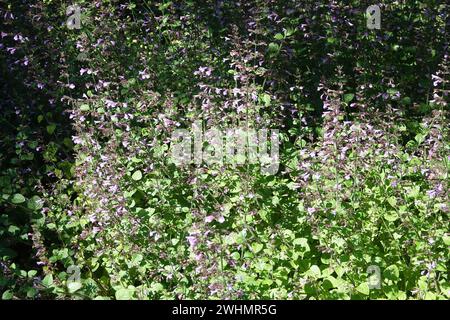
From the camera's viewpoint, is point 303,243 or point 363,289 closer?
point 363,289

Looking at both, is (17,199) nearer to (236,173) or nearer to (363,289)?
(236,173)

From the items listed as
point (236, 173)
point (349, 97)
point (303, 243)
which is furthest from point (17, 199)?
point (349, 97)

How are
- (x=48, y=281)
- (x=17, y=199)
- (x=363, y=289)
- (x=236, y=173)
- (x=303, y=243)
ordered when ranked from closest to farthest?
1. (x=363, y=289)
2. (x=48, y=281)
3. (x=303, y=243)
4. (x=236, y=173)
5. (x=17, y=199)

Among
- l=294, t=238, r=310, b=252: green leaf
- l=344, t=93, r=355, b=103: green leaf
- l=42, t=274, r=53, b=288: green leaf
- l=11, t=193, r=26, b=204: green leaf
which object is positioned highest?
l=344, t=93, r=355, b=103: green leaf

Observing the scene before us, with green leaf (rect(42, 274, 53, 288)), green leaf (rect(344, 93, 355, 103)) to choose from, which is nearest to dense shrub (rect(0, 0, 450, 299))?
green leaf (rect(42, 274, 53, 288))

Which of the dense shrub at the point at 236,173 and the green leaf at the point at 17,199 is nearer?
the dense shrub at the point at 236,173

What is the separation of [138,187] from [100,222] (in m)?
0.47

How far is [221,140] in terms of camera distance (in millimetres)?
3756

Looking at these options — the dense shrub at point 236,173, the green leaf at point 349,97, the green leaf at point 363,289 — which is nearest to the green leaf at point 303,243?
the dense shrub at point 236,173

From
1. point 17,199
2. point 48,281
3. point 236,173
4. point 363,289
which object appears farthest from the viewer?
point 17,199

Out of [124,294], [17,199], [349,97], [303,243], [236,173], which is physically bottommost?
[124,294]

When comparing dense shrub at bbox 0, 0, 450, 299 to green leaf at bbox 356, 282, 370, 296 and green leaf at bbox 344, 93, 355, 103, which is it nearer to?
green leaf at bbox 356, 282, 370, 296

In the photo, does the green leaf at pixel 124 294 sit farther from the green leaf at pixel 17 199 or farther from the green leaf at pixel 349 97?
the green leaf at pixel 349 97

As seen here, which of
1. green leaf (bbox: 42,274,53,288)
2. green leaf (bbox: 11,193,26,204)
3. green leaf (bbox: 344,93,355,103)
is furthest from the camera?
green leaf (bbox: 344,93,355,103)
